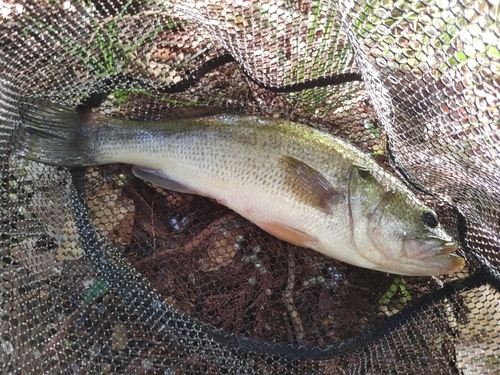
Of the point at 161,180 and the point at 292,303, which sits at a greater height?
the point at 161,180

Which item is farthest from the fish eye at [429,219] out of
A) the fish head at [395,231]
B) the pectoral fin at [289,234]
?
the pectoral fin at [289,234]

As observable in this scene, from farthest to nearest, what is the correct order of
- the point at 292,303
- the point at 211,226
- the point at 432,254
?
1. the point at 211,226
2. the point at 292,303
3. the point at 432,254

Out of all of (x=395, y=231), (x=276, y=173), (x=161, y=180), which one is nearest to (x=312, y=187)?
(x=276, y=173)

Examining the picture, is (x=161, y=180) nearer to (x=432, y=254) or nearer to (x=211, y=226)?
(x=211, y=226)

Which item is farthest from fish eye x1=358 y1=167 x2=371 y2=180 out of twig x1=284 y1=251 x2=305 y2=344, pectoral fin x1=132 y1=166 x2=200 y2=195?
pectoral fin x1=132 y1=166 x2=200 y2=195

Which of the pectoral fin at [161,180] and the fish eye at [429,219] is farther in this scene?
the pectoral fin at [161,180]

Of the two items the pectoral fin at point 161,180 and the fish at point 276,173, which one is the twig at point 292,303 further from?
the pectoral fin at point 161,180

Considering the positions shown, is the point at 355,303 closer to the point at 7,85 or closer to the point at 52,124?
the point at 52,124
